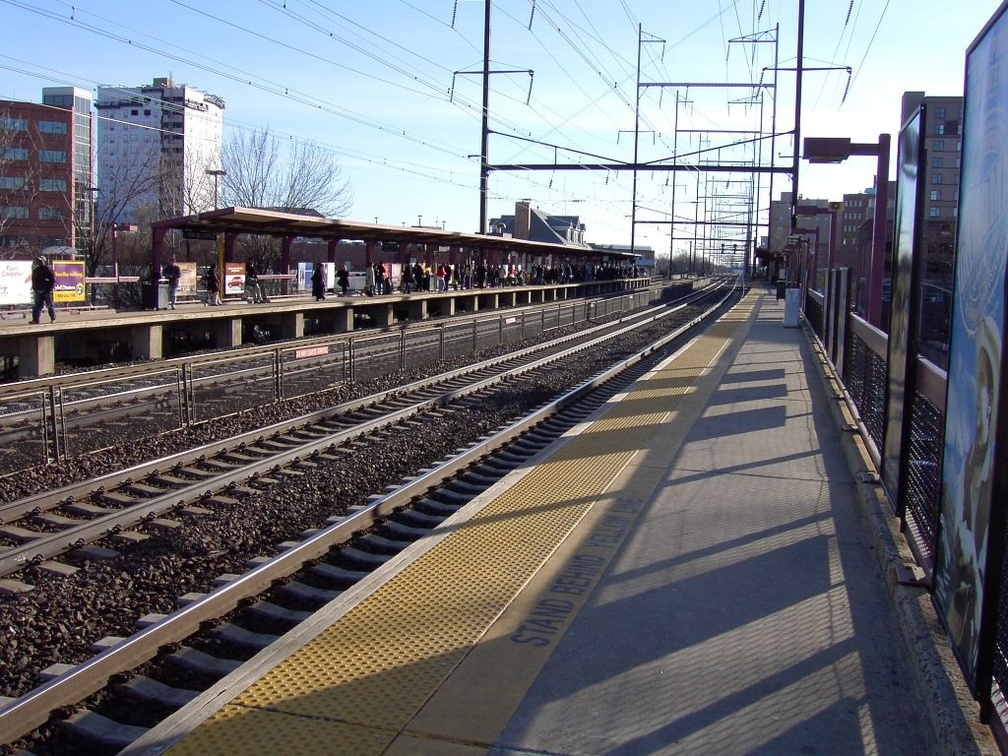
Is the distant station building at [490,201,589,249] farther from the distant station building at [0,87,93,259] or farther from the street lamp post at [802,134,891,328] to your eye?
the street lamp post at [802,134,891,328]

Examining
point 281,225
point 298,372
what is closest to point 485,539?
point 298,372

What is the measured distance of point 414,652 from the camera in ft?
15.6

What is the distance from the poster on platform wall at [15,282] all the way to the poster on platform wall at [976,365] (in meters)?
21.7

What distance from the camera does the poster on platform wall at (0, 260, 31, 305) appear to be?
2175 centimetres

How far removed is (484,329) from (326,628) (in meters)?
19.0

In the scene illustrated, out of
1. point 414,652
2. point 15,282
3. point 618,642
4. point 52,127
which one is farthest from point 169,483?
point 52,127

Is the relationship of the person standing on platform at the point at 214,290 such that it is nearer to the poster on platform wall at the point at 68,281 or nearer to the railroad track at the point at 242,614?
the poster on platform wall at the point at 68,281

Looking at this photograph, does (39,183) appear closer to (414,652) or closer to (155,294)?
(155,294)

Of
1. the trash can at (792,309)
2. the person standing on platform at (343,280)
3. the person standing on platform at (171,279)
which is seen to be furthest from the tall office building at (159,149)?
the trash can at (792,309)

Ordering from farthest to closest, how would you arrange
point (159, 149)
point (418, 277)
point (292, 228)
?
point (159, 149) → point (418, 277) → point (292, 228)

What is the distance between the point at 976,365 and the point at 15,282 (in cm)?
2250

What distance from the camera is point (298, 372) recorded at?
14.4 metres

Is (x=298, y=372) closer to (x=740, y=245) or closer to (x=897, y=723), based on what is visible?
(x=897, y=723)

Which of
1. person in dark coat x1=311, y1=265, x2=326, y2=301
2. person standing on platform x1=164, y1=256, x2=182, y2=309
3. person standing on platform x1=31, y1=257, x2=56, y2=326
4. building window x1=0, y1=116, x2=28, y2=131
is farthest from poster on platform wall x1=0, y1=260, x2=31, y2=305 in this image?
building window x1=0, y1=116, x2=28, y2=131
